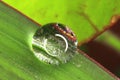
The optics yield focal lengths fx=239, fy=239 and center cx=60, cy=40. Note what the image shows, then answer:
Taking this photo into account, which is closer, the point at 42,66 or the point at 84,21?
the point at 42,66

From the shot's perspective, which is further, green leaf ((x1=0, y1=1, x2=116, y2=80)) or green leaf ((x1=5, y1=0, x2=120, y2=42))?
green leaf ((x1=5, y1=0, x2=120, y2=42))

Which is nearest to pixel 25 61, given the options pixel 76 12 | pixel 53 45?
pixel 53 45

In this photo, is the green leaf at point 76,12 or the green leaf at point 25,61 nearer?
the green leaf at point 25,61

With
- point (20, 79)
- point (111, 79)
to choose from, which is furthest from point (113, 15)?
point (20, 79)

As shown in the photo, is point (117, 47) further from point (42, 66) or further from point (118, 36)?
point (42, 66)
